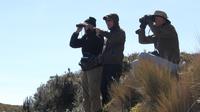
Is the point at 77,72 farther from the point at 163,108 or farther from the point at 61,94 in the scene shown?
the point at 163,108

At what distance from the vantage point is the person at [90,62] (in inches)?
492

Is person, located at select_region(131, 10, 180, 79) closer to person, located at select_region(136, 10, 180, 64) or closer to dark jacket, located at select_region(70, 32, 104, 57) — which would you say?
person, located at select_region(136, 10, 180, 64)

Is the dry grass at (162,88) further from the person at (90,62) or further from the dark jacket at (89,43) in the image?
the dark jacket at (89,43)

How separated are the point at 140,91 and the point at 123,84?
1.17 metres

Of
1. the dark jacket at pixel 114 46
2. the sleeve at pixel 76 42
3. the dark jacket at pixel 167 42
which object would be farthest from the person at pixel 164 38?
the sleeve at pixel 76 42

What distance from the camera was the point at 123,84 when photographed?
446 inches

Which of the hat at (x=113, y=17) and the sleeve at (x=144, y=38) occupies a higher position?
the hat at (x=113, y=17)

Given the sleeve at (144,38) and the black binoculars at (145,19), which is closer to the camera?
the sleeve at (144,38)

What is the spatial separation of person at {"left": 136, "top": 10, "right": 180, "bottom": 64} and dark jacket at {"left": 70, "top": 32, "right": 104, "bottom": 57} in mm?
1212

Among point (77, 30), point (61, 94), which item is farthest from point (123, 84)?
point (61, 94)

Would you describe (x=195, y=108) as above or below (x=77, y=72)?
below

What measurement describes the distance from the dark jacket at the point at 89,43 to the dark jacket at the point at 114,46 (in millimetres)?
369

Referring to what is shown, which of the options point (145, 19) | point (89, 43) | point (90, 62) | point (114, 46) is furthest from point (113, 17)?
point (90, 62)

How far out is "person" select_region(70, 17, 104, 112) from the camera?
1250 centimetres
